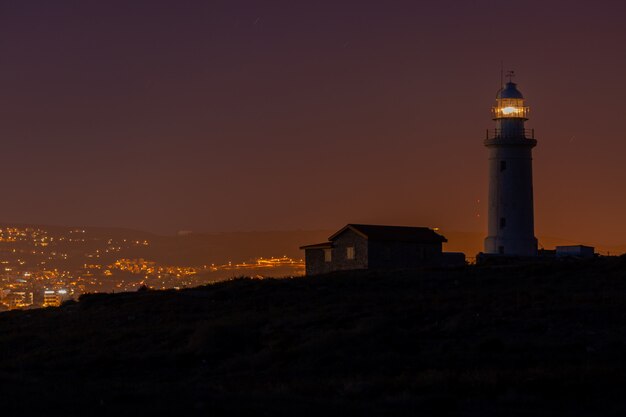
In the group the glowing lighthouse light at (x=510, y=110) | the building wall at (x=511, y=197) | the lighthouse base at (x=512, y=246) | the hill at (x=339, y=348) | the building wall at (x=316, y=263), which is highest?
the glowing lighthouse light at (x=510, y=110)

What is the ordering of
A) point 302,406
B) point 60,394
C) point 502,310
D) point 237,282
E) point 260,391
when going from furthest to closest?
point 237,282 < point 502,310 < point 260,391 < point 60,394 < point 302,406

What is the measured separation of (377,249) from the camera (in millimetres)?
57469

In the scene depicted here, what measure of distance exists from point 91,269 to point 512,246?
11249 centimetres

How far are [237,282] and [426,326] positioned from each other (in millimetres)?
19515

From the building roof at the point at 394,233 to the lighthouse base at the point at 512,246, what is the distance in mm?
5543

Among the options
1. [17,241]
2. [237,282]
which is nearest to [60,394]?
[237,282]

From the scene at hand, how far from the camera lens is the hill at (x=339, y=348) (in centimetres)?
1881

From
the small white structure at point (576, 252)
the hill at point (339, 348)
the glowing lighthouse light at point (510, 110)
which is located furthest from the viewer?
the glowing lighthouse light at point (510, 110)

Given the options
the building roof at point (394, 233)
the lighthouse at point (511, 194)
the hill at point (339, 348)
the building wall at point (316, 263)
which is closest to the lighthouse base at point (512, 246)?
the lighthouse at point (511, 194)

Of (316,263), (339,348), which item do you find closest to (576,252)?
(316,263)

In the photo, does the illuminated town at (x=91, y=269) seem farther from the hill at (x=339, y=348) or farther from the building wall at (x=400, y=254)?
the hill at (x=339, y=348)

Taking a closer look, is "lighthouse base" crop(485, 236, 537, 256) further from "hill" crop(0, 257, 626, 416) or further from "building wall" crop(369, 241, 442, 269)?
"hill" crop(0, 257, 626, 416)

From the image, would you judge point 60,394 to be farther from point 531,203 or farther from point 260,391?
point 531,203

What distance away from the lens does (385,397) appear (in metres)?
19.5
